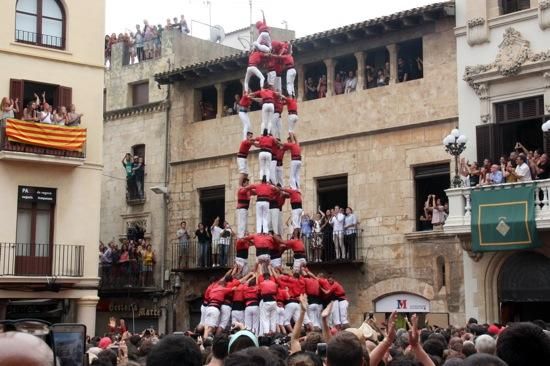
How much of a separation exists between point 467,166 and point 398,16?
5117mm

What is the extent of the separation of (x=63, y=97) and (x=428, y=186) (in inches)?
448

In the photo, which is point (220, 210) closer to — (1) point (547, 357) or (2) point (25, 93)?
(2) point (25, 93)

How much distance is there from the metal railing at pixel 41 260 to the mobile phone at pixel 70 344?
2020cm

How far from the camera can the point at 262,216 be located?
797 inches

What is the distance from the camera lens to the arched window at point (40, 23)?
27953mm

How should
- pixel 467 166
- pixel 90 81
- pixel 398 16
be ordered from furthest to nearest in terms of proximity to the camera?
A: pixel 90 81 < pixel 398 16 < pixel 467 166

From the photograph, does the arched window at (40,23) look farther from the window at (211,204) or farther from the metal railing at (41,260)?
the window at (211,204)

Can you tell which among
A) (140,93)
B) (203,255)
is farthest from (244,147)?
(140,93)

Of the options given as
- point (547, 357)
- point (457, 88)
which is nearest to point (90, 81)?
point (457, 88)

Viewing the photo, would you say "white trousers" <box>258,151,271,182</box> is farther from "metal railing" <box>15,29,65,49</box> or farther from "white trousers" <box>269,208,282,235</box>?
"metal railing" <box>15,29,65,49</box>

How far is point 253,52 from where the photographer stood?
21266 millimetres

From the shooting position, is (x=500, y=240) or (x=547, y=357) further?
(x=500, y=240)

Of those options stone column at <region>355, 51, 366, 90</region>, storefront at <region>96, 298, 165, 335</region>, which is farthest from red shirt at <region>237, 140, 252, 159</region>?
storefront at <region>96, 298, 165, 335</region>

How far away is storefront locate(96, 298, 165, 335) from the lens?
32.9 m
